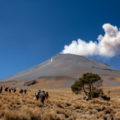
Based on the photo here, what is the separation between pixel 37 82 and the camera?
175125 millimetres

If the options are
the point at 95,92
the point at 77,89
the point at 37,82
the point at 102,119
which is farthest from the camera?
the point at 37,82

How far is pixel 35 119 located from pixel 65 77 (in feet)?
611

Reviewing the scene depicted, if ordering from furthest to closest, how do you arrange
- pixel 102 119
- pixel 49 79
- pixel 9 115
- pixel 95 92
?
1. pixel 49 79
2. pixel 95 92
3. pixel 102 119
4. pixel 9 115

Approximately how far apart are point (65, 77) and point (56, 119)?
185m

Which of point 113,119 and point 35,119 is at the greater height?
point 35,119

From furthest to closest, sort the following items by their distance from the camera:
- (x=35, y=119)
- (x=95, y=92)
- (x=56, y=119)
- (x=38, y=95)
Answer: (x=95, y=92), (x=38, y=95), (x=56, y=119), (x=35, y=119)

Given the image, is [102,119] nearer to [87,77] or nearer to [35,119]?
[35,119]

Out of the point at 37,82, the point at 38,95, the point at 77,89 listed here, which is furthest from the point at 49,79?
the point at 38,95

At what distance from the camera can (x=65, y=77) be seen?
193125mm

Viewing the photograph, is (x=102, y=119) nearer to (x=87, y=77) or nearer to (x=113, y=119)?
(x=113, y=119)

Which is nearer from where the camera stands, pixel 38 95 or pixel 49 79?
pixel 38 95

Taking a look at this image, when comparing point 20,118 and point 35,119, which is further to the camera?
point 35,119

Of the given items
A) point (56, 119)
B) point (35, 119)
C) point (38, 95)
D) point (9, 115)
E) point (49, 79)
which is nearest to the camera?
point (9, 115)

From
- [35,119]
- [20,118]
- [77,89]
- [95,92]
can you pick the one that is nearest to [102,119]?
[35,119]
